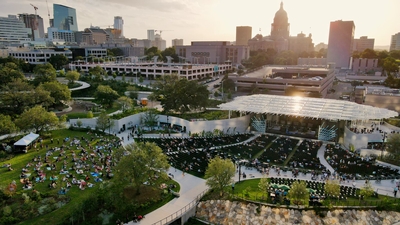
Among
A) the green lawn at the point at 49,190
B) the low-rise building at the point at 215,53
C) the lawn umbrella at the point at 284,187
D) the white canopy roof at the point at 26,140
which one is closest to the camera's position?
the green lawn at the point at 49,190

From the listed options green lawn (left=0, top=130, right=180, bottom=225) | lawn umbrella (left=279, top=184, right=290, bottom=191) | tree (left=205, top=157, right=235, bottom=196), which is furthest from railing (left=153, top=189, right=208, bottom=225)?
lawn umbrella (left=279, top=184, right=290, bottom=191)

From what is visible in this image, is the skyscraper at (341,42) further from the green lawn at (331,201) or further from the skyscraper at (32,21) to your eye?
the skyscraper at (32,21)

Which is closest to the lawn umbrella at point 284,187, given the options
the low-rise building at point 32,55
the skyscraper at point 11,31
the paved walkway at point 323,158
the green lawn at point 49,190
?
the paved walkway at point 323,158

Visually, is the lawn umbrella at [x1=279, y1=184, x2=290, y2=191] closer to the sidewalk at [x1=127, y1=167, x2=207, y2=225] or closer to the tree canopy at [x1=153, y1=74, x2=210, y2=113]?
the sidewalk at [x1=127, y1=167, x2=207, y2=225]

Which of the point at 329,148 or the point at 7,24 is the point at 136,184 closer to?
the point at 329,148

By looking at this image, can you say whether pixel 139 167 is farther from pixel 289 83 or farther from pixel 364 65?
pixel 364 65

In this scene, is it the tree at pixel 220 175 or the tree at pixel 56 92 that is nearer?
the tree at pixel 220 175
